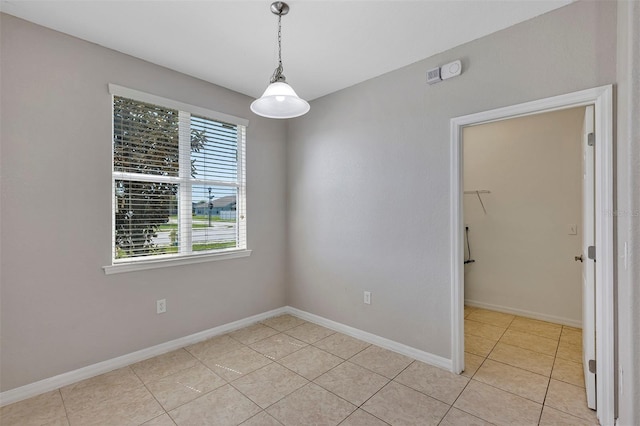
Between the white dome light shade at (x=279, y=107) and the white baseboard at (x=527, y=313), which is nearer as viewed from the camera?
the white dome light shade at (x=279, y=107)

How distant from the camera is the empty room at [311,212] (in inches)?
77.3

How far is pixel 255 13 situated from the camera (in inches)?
82.6

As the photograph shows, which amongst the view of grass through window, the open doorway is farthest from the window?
the open doorway

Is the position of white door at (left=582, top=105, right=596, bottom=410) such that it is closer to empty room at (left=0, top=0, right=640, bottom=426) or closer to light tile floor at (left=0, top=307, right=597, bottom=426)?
empty room at (left=0, top=0, right=640, bottom=426)

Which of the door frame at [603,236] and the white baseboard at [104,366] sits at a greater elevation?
the door frame at [603,236]

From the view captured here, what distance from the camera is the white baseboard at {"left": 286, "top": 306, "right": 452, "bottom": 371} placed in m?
2.61

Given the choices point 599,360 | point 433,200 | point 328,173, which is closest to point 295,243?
point 328,173

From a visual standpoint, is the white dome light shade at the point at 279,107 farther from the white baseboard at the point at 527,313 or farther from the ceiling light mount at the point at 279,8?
the white baseboard at the point at 527,313

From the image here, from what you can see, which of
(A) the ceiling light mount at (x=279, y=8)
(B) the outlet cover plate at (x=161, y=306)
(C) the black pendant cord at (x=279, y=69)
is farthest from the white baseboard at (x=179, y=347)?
(A) the ceiling light mount at (x=279, y=8)

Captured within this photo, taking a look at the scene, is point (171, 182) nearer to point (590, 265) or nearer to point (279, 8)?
point (279, 8)

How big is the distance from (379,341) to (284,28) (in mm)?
2946

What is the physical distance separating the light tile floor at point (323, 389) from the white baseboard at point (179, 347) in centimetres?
6

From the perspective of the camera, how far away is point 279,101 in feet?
6.91

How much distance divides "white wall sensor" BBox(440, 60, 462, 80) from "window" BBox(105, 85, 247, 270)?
217cm
